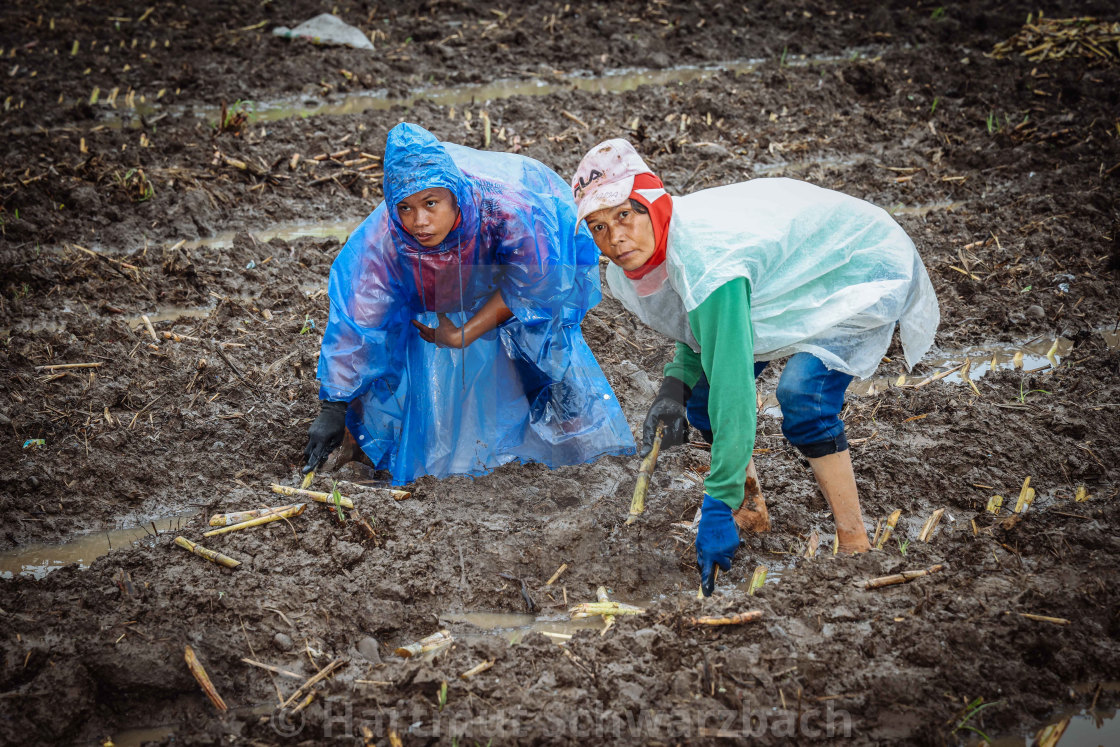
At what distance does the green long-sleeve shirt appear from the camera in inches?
93.4

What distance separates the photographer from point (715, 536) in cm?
254

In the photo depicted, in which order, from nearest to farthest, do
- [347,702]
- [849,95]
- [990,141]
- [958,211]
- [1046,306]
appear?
[347,702], [1046,306], [958,211], [990,141], [849,95]

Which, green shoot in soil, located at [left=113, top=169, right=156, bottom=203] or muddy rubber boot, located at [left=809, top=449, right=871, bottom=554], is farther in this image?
green shoot in soil, located at [left=113, top=169, right=156, bottom=203]

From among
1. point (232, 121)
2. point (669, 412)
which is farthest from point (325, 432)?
point (232, 121)

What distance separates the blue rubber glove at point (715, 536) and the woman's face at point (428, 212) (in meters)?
1.28

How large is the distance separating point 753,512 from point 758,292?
3.06ft

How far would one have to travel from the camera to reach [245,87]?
736 centimetres

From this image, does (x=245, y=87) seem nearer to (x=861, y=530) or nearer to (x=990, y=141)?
(x=990, y=141)

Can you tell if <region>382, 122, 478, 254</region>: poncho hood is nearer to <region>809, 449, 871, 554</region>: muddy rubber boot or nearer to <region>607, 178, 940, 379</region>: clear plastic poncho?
<region>607, 178, 940, 379</region>: clear plastic poncho

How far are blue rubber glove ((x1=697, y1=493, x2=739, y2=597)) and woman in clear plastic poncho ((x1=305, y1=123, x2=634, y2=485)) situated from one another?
3.29ft

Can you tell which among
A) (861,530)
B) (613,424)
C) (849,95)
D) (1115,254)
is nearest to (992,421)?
(861,530)

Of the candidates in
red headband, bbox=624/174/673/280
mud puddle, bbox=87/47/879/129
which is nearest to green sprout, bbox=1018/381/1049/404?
red headband, bbox=624/174/673/280

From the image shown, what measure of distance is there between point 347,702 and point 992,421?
276 centimetres

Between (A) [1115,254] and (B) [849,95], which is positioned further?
(B) [849,95]
